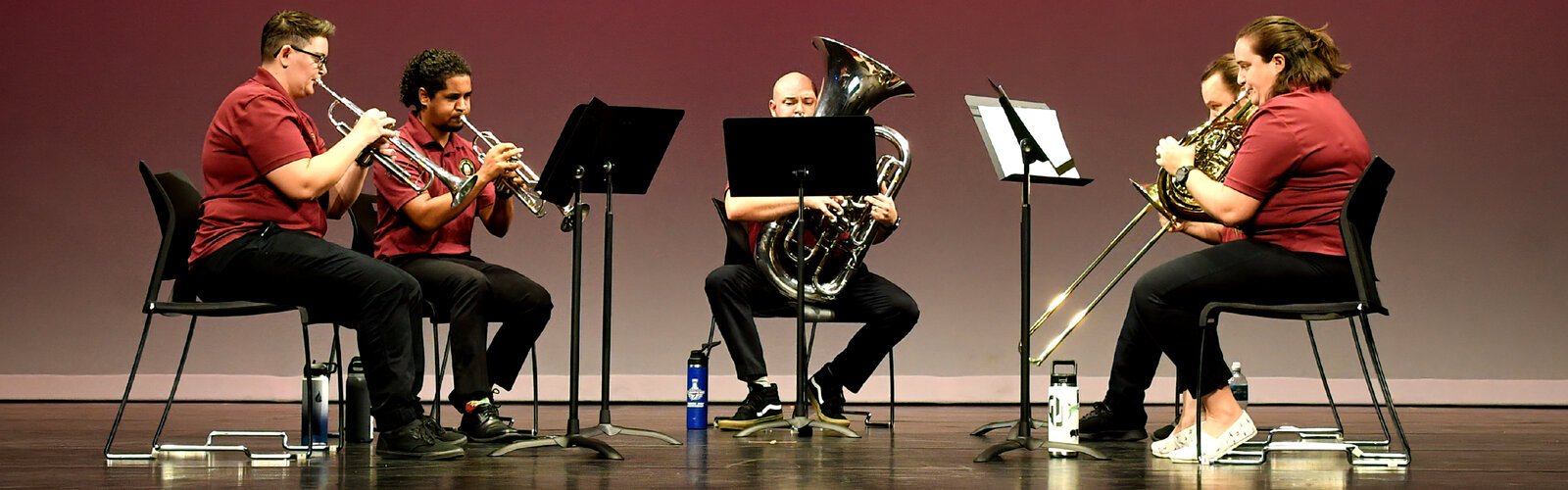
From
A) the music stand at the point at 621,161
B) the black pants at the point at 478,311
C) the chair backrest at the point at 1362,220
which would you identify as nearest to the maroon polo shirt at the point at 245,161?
the black pants at the point at 478,311

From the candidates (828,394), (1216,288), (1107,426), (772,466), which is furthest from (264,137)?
(1107,426)

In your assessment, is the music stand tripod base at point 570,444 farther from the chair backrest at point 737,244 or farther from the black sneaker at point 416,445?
the chair backrest at point 737,244

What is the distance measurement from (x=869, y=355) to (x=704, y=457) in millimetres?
1208

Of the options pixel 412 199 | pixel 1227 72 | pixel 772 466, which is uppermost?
pixel 1227 72

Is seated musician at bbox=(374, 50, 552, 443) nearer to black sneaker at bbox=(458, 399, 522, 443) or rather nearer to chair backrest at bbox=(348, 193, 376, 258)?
black sneaker at bbox=(458, 399, 522, 443)

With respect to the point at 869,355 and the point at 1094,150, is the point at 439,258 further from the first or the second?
the point at 1094,150

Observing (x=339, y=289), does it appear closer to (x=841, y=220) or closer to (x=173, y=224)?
(x=173, y=224)

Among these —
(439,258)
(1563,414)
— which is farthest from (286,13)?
(1563,414)

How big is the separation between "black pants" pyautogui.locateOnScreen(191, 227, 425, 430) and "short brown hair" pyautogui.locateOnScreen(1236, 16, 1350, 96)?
2179 mm

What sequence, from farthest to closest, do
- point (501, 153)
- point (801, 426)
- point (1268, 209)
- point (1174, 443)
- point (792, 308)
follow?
point (792, 308)
point (801, 426)
point (501, 153)
point (1174, 443)
point (1268, 209)

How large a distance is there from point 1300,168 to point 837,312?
165 centimetres

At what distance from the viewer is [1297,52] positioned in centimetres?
331

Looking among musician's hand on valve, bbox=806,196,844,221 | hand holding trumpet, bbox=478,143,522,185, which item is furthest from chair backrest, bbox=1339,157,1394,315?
hand holding trumpet, bbox=478,143,522,185

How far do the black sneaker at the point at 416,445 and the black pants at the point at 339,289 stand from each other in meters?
0.02
